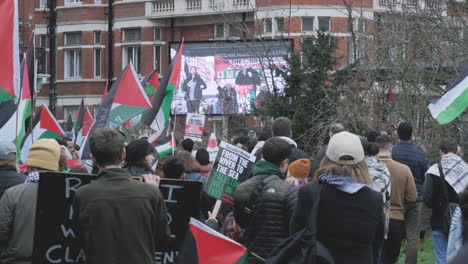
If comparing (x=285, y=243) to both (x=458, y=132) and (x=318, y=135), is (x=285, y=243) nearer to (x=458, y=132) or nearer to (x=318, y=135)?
(x=458, y=132)

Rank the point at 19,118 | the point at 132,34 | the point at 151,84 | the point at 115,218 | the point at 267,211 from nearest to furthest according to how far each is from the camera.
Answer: the point at 115,218 < the point at 267,211 < the point at 19,118 < the point at 151,84 < the point at 132,34

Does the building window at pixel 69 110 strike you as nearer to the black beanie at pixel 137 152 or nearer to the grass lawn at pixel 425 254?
the grass lawn at pixel 425 254

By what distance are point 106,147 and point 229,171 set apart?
3.11 m

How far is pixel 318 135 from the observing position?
808 inches

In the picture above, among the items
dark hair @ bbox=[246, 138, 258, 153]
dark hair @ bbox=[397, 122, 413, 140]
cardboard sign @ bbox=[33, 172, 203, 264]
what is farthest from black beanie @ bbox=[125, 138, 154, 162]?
dark hair @ bbox=[246, 138, 258, 153]

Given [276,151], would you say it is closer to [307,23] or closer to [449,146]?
[449,146]

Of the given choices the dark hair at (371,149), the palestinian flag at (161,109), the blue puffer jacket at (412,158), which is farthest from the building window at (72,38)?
the dark hair at (371,149)

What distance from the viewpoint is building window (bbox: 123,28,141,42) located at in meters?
45.6

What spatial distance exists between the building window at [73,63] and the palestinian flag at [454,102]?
39511 mm

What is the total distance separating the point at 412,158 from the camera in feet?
37.1

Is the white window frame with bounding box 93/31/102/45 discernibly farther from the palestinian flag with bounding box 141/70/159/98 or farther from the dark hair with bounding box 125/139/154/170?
the dark hair with bounding box 125/139/154/170

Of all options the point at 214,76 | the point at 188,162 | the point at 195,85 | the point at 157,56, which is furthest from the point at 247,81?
the point at 188,162

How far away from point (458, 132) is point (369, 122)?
7.98ft

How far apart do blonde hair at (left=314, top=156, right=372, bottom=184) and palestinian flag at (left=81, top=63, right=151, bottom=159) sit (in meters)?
7.98
